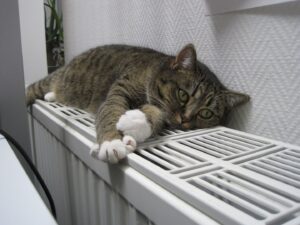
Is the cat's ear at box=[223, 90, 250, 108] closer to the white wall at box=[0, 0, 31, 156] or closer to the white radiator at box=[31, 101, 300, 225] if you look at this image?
the white radiator at box=[31, 101, 300, 225]

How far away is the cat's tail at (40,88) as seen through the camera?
126cm

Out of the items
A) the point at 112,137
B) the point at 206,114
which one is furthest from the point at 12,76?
the point at 206,114

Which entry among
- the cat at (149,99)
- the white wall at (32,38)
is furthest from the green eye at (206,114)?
the white wall at (32,38)

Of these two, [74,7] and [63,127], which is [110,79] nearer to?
[63,127]

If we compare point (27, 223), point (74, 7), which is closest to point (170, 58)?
point (27, 223)

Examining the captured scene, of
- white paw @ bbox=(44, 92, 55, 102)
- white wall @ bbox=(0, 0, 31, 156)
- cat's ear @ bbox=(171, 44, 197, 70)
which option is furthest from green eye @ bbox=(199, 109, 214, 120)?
white paw @ bbox=(44, 92, 55, 102)

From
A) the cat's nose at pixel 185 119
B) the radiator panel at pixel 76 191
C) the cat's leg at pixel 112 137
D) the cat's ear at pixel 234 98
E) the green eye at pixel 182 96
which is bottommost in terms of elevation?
the radiator panel at pixel 76 191

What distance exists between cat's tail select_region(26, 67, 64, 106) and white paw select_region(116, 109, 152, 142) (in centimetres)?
70

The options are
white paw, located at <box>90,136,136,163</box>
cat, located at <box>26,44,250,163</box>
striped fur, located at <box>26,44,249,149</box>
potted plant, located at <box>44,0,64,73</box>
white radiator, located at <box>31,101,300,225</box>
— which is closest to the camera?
white radiator, located at <box>31,101,300,225</box>

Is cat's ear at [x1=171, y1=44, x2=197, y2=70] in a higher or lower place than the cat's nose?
higher

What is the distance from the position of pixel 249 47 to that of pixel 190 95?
21 centimetres

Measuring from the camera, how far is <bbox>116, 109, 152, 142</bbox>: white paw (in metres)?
0.63

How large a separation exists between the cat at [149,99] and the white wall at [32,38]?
2.00 feet

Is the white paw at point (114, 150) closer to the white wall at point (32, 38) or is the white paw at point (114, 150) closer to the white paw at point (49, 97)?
→ the white paw at point (49, 97)
